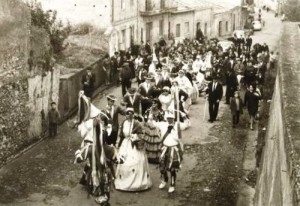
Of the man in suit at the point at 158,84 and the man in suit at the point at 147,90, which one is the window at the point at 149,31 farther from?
the man in suit at the point at 147,90

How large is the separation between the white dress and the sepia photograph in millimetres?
22

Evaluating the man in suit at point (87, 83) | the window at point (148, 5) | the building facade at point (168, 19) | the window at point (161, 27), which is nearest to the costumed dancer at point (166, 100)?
the man in suit at point (87, 83)

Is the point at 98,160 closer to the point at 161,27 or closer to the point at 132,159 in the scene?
the point at 132,159

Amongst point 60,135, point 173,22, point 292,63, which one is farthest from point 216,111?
point 173,22

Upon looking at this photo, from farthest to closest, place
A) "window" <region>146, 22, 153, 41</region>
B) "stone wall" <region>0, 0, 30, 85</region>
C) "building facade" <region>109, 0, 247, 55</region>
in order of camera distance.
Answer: "window" <region>146, 22, 153, 41</region>
"building facade" <region>109, 0, 247, 55</region>
"stone wall" <region>0, 0, 30, 85</region>

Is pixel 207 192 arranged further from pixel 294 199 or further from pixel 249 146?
pixel 294 199

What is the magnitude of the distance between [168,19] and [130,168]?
99.2ft

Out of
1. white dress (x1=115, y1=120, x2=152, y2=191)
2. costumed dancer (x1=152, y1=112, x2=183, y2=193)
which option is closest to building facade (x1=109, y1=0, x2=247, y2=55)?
white dress (x1=115, y1=120, x2=152, y2=191)

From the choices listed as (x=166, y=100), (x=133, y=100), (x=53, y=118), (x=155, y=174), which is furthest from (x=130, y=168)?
(x=53, y=118)

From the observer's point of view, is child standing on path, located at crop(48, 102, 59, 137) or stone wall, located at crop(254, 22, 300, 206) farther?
child standing on path, located at crop(48, 102, 59, 137)

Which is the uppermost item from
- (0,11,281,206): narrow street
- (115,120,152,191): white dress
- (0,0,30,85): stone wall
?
(0,0,30,85): stone wall

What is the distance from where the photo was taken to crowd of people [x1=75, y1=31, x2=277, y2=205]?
11977mm

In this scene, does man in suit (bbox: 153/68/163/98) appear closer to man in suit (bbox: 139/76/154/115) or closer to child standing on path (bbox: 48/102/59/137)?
man in suit (bbox: 139/76/154/115)

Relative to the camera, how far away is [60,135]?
1892cm
